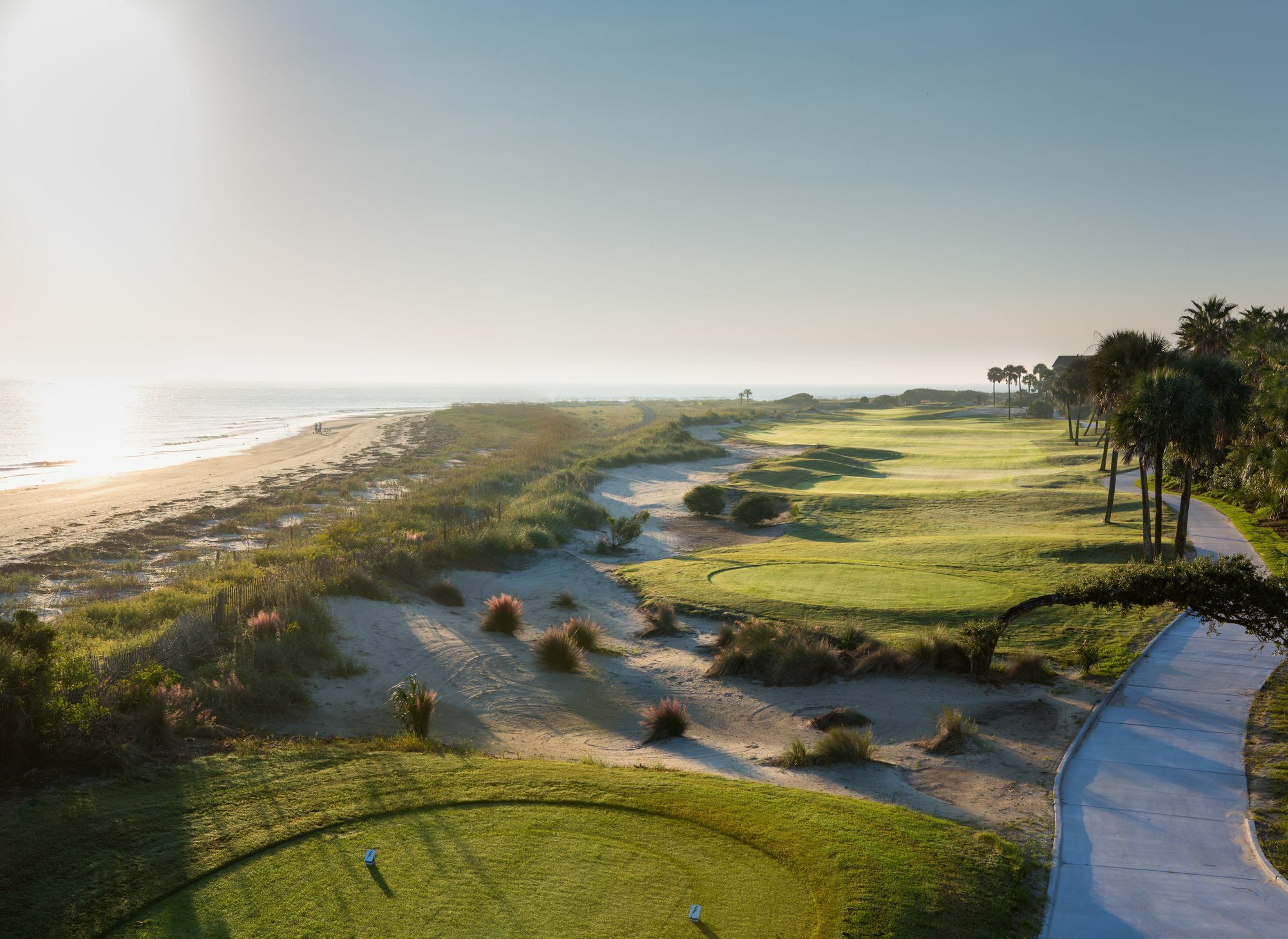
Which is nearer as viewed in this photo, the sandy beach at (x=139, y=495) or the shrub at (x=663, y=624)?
the shrub at (x=663, y=624)

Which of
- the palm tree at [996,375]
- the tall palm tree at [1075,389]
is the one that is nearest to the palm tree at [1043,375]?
the palm tree at [996,375]

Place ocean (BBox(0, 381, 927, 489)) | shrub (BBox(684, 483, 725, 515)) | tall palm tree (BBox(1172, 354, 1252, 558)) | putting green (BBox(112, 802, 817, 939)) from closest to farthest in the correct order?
putting green (BBox(112, 802, 817, 939)), tall palm tree (BBox(1172, 354, 1252, 558)), shrub (BBox(684, 483, 725, 515)), ocean (BBox(0, 381, 927, 489))

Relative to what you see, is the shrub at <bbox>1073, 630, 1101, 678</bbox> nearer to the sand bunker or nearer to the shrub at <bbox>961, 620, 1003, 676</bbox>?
the sand bunker

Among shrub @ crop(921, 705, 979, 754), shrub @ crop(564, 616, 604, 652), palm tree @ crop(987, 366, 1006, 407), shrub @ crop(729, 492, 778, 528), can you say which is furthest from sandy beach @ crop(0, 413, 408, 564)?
palm tree @ crop(987, 366, 1006, 407)

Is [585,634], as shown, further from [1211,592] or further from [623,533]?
[623,533]

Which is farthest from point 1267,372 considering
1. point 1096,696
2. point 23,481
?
point 23,481

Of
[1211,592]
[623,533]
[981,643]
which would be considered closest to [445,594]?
[623,533]

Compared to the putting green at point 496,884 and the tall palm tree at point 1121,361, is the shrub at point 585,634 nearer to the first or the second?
the putting green at point 496,884
